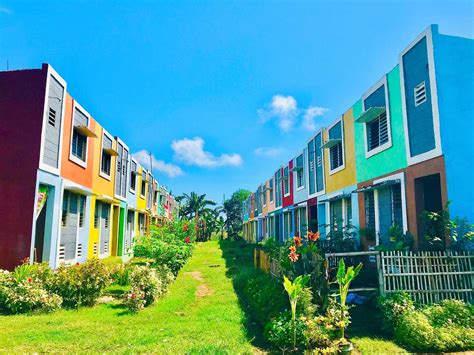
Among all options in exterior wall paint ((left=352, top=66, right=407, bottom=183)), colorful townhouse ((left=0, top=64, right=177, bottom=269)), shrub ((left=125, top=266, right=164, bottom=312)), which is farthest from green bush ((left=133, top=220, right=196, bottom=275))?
exterior wall paint ((left=352, top=66, right=407, bottom=183))

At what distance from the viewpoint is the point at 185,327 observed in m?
7.13

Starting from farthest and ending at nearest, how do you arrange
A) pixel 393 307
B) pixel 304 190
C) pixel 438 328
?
pixel 304 190 → pixel 393 307 → pixel 438 328

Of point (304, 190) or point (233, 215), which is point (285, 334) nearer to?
point (304, 190)

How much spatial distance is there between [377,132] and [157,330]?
30.3 feet

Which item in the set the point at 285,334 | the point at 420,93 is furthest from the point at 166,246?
the point at 420,93

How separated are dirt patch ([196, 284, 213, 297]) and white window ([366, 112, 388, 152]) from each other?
766 cm

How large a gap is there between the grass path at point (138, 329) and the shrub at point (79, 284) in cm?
43

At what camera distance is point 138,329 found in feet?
23.4

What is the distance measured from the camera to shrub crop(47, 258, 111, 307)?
356 inches

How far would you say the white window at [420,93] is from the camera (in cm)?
849

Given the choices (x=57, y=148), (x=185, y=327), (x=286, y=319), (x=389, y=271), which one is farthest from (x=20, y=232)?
(x=389, y=271)

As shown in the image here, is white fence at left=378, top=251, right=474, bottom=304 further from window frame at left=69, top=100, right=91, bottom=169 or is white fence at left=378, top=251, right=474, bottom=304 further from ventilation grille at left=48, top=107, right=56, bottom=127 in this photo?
window frame at left=69, top=100, right=91, bottom=169

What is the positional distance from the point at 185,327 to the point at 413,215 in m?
6.59

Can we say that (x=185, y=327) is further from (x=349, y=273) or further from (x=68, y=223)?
(x=68, y=223)
